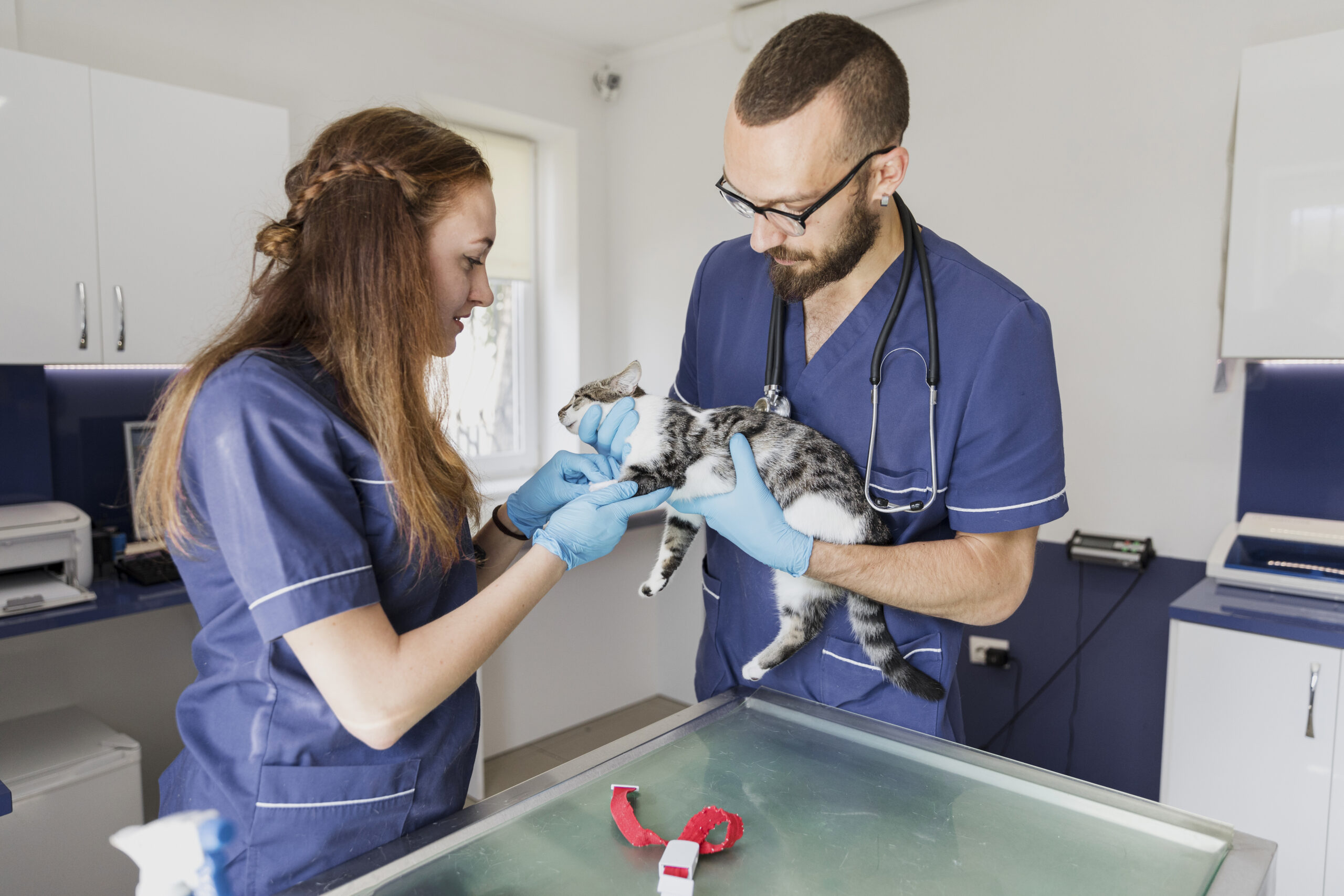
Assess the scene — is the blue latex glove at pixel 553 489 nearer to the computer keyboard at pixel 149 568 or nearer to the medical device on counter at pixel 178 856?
the medical device on counter at pixel 178 856

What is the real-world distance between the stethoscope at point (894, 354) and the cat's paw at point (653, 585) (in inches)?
15.5

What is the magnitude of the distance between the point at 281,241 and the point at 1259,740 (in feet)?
8.29

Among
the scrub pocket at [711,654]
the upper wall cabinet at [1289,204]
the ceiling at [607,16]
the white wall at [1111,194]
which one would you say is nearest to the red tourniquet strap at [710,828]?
the scrub pocket at [711,654]

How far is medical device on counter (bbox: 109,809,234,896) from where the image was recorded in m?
0.90

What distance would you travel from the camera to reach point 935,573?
134cm

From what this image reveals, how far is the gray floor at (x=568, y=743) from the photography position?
346 centimetres

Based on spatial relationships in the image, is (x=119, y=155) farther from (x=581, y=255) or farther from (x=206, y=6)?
(x=581, y=255)

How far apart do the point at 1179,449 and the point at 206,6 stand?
3.62 m

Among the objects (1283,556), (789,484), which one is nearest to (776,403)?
(789,484)

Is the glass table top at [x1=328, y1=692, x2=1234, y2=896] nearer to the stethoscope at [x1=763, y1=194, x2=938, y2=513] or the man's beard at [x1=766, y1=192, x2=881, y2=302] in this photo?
the stethoscope at [x1=763, y1=194, x2=938, y2=513]

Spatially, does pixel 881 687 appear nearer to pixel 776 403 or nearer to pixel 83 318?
pixel 776 403

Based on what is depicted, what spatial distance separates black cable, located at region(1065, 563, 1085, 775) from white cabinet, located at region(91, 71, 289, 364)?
2.88m

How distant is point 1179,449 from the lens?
267cm

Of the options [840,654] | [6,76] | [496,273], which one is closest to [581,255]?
[496,273]
